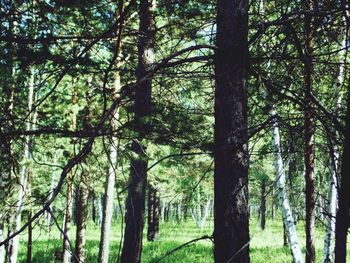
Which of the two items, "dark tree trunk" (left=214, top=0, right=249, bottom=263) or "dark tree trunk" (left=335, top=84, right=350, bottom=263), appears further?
"dark tree trunk" (left=214, top=0, right=249, bottom=263)

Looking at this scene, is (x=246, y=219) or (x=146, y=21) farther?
(x=146, y=21)

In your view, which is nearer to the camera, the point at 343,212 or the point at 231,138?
the point at 343,212

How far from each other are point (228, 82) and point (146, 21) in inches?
181

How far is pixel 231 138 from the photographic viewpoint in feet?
8.09

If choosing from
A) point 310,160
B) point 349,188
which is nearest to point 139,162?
point 310,160

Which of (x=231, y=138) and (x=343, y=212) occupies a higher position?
(x=231, y=138)

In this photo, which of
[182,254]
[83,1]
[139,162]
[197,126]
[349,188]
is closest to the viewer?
[349,188]

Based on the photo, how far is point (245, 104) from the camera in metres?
2.53

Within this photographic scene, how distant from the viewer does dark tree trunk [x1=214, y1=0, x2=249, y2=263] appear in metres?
2.40

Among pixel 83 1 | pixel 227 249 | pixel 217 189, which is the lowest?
pixel 227 249

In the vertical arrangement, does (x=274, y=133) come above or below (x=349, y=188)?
above

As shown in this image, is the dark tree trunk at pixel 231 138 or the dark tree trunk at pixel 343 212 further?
the dark tree trunk at pixel 231 138

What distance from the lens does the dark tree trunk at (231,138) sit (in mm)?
2402

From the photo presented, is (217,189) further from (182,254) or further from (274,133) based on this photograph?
(182,254)
